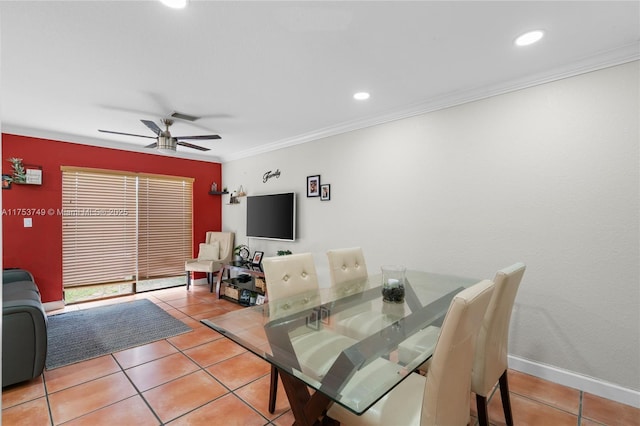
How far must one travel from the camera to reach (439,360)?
1.38 meters

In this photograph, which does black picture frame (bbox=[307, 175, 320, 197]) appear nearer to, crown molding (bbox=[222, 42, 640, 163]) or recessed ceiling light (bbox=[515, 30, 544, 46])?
crown molding (bbox=[222, 42, 640, 163])

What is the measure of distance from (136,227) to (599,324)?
564 cm

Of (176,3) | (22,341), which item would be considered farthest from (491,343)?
(22,341)

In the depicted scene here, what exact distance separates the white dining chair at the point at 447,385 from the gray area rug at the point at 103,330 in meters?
2.66

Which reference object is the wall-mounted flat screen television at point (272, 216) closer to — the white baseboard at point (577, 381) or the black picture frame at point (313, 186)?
the black picture frame at point (313, 186)

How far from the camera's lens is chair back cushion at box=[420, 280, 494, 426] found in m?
1.37

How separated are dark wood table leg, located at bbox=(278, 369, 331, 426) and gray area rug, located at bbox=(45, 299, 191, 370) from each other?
7.72ft

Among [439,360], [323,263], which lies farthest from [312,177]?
[439,360]

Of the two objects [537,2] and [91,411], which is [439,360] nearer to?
[537,2]

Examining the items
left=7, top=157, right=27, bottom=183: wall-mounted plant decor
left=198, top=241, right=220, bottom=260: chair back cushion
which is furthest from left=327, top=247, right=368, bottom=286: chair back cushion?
left=7, top=157, right=27, bottom=183: wall-mounted plant decor

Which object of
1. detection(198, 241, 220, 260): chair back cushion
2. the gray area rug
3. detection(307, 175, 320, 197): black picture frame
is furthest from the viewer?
detection(198, 241, 220, 260): chair back cushion

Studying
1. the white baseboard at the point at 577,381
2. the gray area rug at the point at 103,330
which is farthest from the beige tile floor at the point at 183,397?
the gray area rug at the point at 103,330

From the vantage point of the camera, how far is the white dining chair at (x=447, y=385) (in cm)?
138

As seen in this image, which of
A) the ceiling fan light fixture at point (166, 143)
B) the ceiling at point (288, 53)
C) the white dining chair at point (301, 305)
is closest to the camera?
the white dining chair at point (301, 305)
